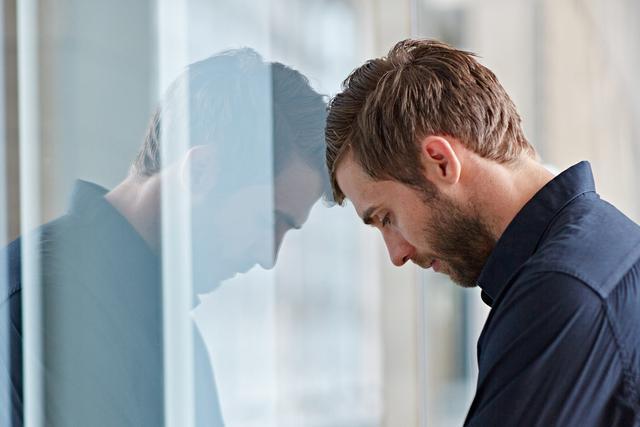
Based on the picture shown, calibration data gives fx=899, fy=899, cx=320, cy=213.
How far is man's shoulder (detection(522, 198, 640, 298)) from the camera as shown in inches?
38.3

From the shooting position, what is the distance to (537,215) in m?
1.13

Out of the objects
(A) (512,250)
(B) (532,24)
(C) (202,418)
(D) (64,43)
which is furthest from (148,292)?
(B) (532,24)

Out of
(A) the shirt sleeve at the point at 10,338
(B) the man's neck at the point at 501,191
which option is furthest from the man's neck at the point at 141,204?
(B) the man's neck at the point at 501,191

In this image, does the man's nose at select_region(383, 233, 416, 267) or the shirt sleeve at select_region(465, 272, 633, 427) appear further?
the man's nose at select_region(383, 233, 416, 267)

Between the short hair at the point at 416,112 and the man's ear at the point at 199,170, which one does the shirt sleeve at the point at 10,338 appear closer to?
the man's ear at the point at 199,170

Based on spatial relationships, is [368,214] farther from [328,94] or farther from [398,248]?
[328,94]

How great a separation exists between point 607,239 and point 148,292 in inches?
22.3

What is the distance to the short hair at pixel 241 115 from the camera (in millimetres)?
1153

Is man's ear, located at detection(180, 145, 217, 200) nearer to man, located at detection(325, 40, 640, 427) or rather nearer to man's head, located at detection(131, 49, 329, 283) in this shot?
man's head, located at detection(131, 49, 329, 283)

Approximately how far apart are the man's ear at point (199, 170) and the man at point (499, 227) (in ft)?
0.67

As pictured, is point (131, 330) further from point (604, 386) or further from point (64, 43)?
point (604, 386)

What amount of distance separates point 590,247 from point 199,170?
20.4 inches

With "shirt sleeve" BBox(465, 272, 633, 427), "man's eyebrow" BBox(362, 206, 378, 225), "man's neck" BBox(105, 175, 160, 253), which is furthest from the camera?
"man's eyebrow" BBox(362, 206, 378, 225)

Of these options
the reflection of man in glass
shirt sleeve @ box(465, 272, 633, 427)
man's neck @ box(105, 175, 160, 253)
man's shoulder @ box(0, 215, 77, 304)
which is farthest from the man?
man's shoulder @ box(0, 215, 77, 304)
